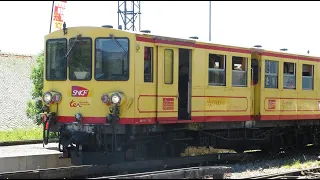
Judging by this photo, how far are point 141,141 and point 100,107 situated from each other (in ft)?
4.51

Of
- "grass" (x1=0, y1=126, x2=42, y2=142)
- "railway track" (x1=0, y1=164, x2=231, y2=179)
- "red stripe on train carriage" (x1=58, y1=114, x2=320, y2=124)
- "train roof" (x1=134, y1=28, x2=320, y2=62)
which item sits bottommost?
"grass" (x1=0, y1=126, x2=42, y2=142)

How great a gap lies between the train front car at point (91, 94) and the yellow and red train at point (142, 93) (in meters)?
0.02

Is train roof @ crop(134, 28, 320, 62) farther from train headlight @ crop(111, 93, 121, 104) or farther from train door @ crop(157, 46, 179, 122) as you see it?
train headlight @ crop(111, 93, 121, 104)

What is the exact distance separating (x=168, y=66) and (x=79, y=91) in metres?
2.23

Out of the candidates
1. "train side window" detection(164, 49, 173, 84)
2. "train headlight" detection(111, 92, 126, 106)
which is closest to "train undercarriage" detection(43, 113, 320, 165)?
"train headlight" detection(111, 92, 126, 106)

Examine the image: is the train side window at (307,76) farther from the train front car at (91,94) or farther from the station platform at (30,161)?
the station platform at (30,161)

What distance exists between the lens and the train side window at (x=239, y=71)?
46.3 ft

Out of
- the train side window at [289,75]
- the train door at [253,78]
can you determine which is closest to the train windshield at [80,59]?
the train door at [253,78]

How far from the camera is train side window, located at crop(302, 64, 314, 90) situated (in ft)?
54.7

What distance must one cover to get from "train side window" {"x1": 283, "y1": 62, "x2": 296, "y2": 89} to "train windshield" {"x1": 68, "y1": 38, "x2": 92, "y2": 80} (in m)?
6.73

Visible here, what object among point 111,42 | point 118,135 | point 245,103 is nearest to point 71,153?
point 118,135

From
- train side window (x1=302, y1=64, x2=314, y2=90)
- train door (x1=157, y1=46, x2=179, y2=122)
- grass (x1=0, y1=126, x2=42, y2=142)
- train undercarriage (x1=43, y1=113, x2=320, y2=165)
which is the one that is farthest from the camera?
grass (x1=0, y1=126, x2=42, y2=142)

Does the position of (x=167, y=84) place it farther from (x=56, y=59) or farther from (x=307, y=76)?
(x=307, y=76)

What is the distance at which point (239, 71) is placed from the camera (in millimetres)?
14312
